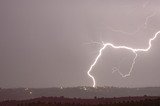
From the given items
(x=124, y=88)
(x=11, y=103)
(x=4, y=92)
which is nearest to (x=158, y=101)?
(x=11, y=103)

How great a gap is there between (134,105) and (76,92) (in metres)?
50.8

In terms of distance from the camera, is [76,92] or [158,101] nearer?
[158,101]

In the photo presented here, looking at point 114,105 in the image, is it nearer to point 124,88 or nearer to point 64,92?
point 64,92

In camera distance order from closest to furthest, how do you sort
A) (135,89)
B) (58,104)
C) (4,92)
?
(58,104)
(4,92)
(135,89)

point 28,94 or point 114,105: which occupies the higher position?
point 28,94

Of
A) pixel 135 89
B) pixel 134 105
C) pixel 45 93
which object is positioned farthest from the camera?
pixel 135 89

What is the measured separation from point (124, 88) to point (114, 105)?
58.0 m

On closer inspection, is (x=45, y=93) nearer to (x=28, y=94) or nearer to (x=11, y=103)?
(x=28, y=94)

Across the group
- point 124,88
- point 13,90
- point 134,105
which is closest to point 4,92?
point 13,90

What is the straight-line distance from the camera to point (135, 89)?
79250 mm

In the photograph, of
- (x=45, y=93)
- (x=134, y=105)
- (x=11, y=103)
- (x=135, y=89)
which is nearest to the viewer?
(x=134, y=105)

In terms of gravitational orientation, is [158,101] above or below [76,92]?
below

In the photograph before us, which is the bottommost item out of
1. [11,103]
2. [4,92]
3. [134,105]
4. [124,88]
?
[134,105]

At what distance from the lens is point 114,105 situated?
78.9ft
